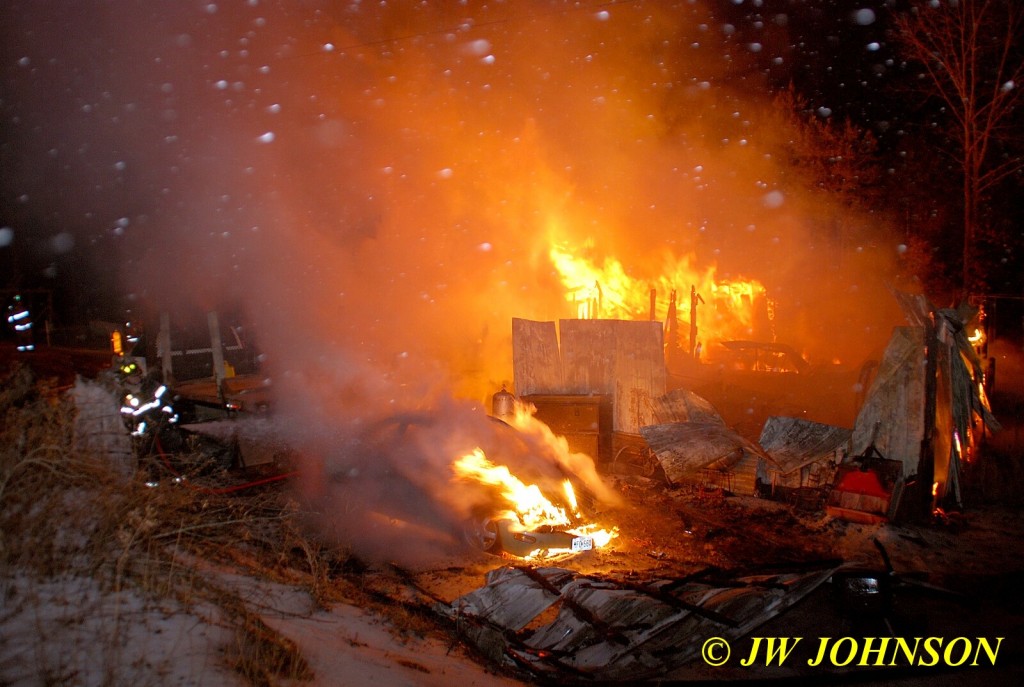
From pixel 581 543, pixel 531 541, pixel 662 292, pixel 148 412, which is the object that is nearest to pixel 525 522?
pixel 531 541

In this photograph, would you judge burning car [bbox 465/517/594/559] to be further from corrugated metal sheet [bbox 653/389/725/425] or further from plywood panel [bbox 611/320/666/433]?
plywood panel [bbox 611/320/666/433]

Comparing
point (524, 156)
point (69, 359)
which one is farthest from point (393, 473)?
point (524, 156)

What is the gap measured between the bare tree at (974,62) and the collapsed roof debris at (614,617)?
1419cm

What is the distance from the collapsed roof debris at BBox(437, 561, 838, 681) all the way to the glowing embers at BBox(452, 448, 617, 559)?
1.53m

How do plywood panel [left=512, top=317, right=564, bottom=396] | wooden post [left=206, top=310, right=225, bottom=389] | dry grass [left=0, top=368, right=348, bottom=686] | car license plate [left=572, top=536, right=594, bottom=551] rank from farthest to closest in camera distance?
1. plywood panel [left=512, top=317, right=564, bottom=396]
2. wooden post [left=206, top=310, right=225, bottom=389]
3. car license plate [left=572, top=536, right=594, bottom=551]
4. dry grass [left=0, top=368, right=348, bottom=686]

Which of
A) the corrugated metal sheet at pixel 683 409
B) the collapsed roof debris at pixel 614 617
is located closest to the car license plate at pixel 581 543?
the collapsed roof debris at pixel 614 617

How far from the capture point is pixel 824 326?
21797mm

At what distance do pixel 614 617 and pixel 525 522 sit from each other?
2.55 meters

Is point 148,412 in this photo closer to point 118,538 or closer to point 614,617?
point 118,538

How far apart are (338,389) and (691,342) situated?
11.5 m

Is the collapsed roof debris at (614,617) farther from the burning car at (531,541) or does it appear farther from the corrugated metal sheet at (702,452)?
the corrugated metal sheet at (702,452)

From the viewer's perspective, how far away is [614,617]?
4.67m

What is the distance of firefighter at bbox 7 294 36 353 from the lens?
1609 centimetres

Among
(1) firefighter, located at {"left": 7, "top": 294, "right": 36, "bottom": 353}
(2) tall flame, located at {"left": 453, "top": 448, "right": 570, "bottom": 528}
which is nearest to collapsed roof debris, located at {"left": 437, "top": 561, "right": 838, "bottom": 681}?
(2) tall flame, located at {"left": 453, "top": 448, "right": 570, "bottom": 528}
